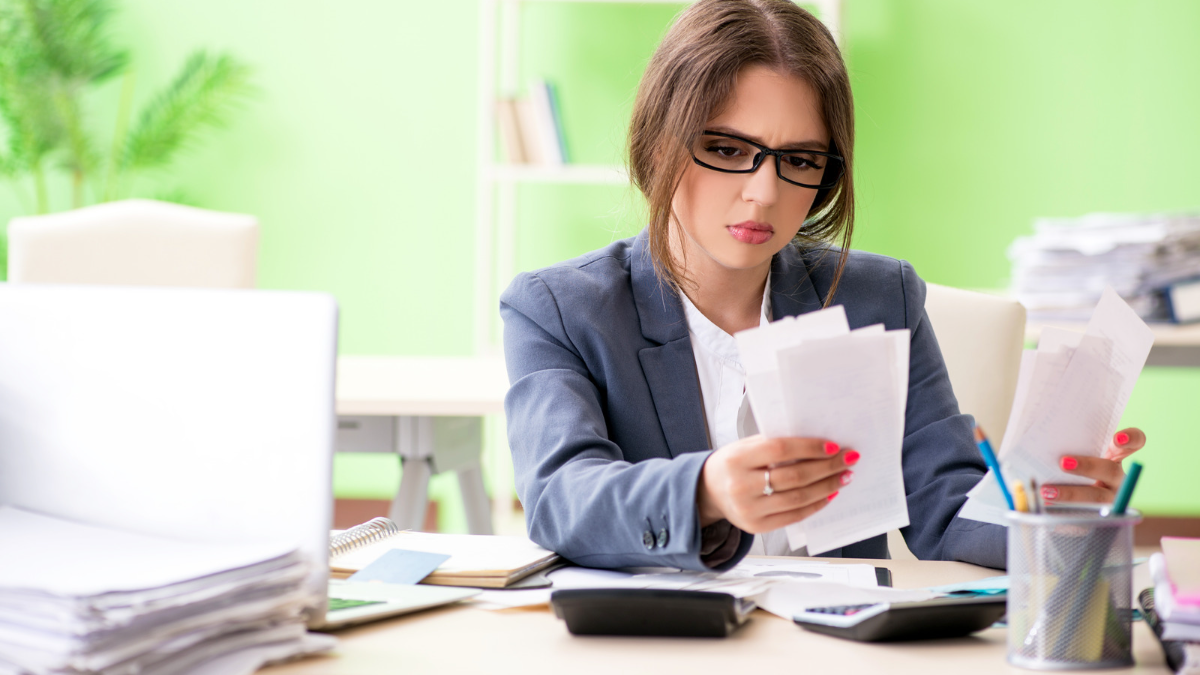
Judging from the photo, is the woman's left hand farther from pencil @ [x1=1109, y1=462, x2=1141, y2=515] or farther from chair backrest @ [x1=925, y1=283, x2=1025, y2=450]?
chair backrest @ [x1=925, y1=283, x2=1025, y2=450]

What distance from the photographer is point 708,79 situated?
1209 millimetres

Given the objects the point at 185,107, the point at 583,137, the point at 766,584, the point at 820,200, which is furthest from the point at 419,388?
the point at 185,107

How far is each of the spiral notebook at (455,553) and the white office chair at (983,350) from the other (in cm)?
82

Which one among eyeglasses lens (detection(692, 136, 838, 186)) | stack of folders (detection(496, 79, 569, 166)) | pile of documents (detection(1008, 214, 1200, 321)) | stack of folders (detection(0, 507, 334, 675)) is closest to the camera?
stack of folders (detection(0, 507, 334, 675))

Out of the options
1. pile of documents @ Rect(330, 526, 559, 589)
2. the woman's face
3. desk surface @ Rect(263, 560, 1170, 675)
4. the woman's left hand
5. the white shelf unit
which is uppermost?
the white shelf unit

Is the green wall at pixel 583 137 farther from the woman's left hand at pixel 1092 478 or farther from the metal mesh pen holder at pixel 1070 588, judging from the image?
the metal mesh pen holder at pixel 1070 588

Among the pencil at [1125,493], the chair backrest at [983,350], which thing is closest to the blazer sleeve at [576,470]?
the pencil at [1125,493]

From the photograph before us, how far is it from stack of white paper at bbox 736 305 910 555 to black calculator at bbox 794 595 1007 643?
0.29 feet

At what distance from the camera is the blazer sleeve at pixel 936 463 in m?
1.10

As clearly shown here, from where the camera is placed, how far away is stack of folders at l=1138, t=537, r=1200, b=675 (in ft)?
2.32

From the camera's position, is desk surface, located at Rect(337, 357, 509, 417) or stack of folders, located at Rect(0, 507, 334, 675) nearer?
stack of folders, located at Rect(0, 507, 334, 675)

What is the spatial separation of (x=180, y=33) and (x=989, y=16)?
2.87 meters

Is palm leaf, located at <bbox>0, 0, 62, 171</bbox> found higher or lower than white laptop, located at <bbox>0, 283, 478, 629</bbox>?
higher

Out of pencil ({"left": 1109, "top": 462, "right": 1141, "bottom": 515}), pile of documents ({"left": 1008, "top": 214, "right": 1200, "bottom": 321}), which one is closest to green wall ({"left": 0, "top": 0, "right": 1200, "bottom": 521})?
pile of documents ({"left": 1008, "top": 214, "right": 1200, "bottom": 321})
